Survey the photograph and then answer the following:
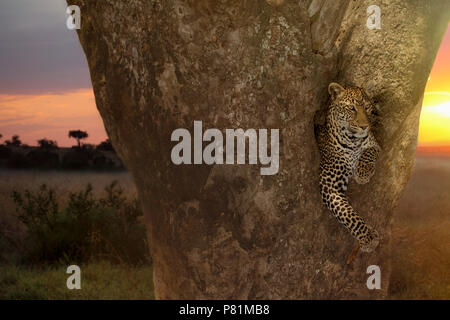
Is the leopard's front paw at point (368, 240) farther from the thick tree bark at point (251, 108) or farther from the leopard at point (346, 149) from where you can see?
the thick tree bark at point (251, 108)

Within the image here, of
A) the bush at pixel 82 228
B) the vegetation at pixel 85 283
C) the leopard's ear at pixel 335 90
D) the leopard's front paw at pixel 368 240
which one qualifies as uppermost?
the leopard's ear at pixel 335 90

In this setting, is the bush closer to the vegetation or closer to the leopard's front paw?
the vegetation

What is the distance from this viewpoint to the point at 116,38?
4992 millimetres

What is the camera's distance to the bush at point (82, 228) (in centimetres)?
990

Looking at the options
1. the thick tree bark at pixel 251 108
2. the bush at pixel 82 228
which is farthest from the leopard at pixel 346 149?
the bush at pixel 82 228

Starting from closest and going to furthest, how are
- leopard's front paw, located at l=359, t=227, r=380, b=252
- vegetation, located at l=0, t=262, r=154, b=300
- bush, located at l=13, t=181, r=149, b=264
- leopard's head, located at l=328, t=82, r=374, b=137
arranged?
1. leopard's head, located at l=328, t=82, r=374, b=137
2. leopard's front paw, located at l=359, t=227, r=380, b=252
3. vegetation, located at l=0, t=262, r=154, b=300
4. bush, located at l=13, t=181, r=149, b=264

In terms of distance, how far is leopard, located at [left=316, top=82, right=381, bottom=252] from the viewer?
4.63 metres
